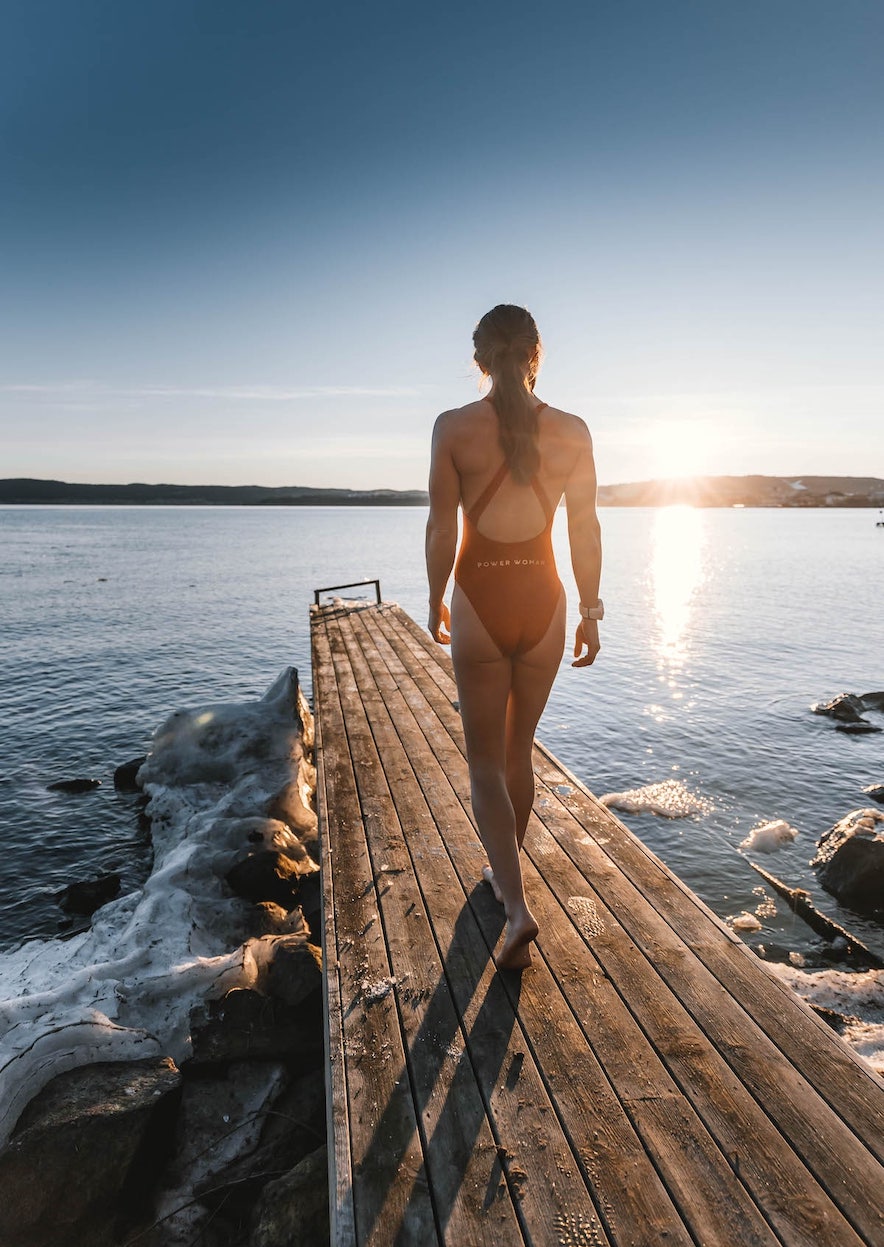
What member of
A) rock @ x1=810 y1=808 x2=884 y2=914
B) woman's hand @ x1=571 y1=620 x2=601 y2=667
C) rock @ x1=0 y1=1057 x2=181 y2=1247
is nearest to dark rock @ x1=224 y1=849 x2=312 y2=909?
rock @ x1=0 y1=1057 x2=181 y2=1247

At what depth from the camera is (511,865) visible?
11.4ft

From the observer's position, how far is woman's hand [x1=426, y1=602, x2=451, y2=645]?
346cm

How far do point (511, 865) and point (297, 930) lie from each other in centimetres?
445

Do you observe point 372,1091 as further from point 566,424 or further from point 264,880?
point 264,880

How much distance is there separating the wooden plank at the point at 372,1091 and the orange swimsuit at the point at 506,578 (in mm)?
1863

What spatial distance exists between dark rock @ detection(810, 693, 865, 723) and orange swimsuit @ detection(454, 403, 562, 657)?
15661 mm

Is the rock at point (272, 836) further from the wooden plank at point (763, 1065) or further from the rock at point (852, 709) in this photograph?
the rock at point (852, 709)

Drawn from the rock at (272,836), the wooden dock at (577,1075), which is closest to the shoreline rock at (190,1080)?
the rock at (272,836)

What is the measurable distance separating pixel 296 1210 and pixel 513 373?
13.8 feet

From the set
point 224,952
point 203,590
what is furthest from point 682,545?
point 224,952

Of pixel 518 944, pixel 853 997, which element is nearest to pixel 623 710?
pixel 853 997

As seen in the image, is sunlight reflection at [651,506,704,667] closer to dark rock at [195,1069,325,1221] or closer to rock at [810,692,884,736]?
rock at [810,692,884,736]

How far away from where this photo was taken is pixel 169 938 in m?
6.73

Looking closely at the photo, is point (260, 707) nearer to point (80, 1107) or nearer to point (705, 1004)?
point (80, 1107)
